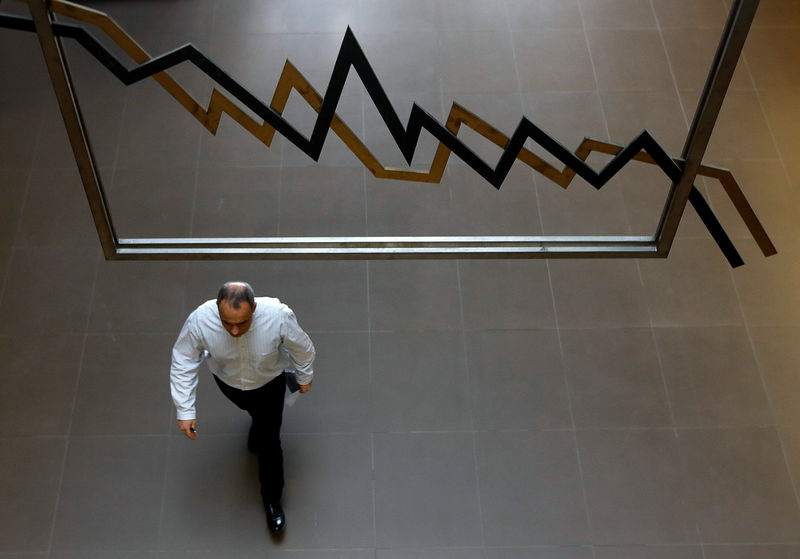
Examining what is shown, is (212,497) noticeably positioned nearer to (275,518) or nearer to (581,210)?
(275,518)

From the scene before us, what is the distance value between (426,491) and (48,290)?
234 cm

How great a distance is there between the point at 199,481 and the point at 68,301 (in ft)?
4.30

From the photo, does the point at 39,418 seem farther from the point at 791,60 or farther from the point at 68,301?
the point at 791,60

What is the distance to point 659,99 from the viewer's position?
5.52m

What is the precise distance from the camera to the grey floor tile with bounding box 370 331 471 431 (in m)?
4.16

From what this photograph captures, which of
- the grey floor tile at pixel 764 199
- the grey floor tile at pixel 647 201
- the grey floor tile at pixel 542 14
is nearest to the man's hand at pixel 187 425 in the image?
the grey floor tile at pixel 647 201

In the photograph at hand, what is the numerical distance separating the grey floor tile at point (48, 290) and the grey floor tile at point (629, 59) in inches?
139

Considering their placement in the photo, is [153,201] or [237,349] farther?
[153,201]

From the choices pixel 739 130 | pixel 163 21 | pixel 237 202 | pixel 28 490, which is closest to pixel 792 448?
pixel 739 130

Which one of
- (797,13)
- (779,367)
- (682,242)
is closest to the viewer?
(779,367)

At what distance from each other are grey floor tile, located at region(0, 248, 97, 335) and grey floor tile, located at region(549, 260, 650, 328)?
2.61 meters

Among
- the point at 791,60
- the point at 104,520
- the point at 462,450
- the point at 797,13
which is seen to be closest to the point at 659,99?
the point at 791,60

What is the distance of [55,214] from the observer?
4.83 metres

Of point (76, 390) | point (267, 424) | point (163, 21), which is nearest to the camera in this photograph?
point (267, 424)
